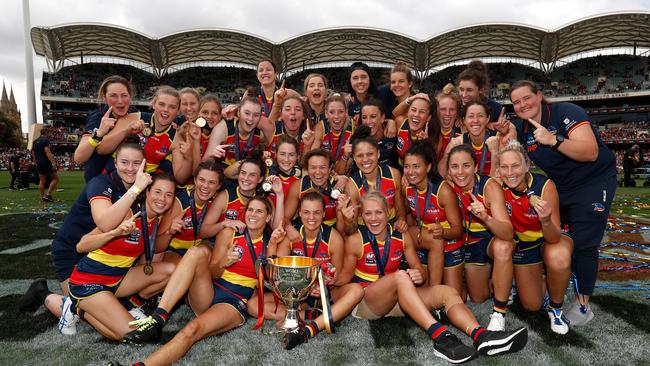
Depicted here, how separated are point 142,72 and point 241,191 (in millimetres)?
45252

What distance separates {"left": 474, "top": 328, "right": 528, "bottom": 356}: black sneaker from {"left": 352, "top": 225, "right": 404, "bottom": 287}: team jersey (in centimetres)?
93

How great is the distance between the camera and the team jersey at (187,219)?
3773 millimetres

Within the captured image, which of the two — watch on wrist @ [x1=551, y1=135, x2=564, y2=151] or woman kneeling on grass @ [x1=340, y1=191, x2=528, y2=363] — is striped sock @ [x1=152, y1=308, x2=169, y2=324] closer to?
woman kneeling on grass @ [x1=340, y1=191, x2=528, y2=363]

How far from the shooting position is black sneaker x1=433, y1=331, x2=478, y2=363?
268cm

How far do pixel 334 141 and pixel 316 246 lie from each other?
5.03 ft

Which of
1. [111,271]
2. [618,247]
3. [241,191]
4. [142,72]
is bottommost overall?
[618,247]

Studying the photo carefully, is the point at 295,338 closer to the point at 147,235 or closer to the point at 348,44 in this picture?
the point at 147,235

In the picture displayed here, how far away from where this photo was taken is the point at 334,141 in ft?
15.4

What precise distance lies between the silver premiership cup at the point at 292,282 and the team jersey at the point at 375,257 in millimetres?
488

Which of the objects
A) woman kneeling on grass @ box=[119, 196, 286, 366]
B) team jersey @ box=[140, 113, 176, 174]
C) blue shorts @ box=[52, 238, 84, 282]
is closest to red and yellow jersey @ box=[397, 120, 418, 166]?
woman kneeling on grass @ box=[119, 196, 286, 366]

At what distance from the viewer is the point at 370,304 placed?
11.2 ft

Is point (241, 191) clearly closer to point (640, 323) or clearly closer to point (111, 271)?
point (111, 271)

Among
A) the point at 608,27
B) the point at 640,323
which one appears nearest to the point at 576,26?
the point at 608,27

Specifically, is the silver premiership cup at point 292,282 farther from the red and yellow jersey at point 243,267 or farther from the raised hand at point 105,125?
the raised hand at point 105,125
